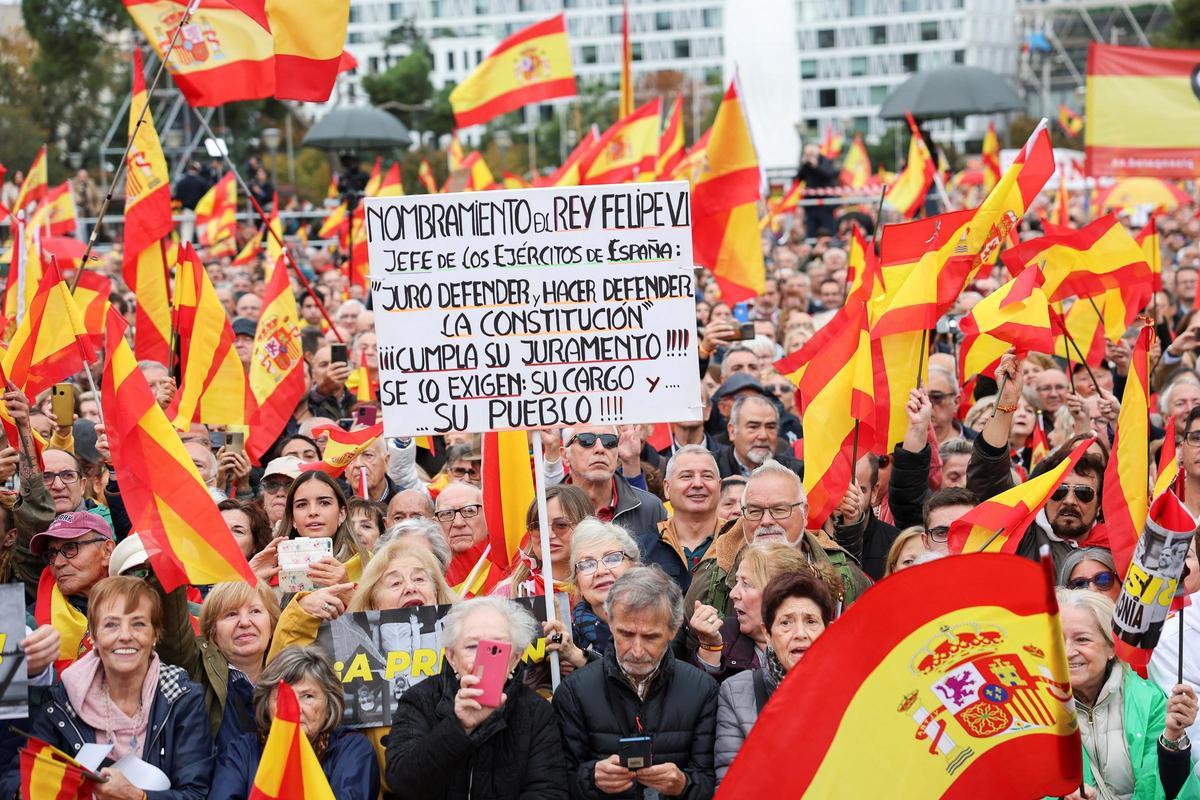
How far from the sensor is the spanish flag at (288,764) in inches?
195

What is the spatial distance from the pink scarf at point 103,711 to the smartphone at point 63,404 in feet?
11.4

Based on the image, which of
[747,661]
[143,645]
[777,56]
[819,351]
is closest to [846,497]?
[819,351]

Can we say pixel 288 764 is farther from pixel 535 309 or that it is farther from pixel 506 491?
pixel 506 491

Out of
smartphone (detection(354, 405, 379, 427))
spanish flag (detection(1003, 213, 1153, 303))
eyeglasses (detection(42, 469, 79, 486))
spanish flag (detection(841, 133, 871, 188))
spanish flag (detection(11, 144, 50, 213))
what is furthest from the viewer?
spanish flag (detection(841, 133, 871, 188))

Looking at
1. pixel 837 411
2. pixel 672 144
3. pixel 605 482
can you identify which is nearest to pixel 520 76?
pixel 672 144

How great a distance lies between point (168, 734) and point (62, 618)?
0.92 meters

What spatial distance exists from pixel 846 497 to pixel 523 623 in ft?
7.35

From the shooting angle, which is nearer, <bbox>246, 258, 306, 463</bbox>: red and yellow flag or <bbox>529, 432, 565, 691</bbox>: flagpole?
<bbox>529, 432, 565, 691</bbox>: flagpole

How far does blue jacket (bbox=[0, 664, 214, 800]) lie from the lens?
17.4ft

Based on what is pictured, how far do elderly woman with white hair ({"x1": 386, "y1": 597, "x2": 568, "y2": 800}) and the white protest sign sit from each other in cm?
89

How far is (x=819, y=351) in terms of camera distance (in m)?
8.27

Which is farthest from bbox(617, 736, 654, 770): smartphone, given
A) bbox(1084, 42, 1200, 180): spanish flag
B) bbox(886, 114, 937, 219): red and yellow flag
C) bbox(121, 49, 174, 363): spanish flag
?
bbox(886, 114, 937, 219): red and yellow flag

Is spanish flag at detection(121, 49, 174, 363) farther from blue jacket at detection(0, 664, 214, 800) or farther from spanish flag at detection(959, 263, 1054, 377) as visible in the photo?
blue jacket at detection(0, 664, 214, 800)

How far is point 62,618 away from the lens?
6.08 m
